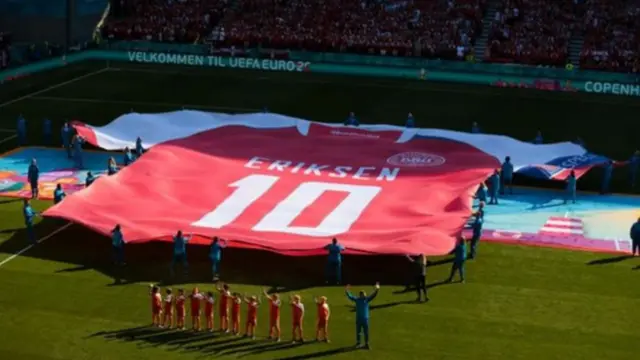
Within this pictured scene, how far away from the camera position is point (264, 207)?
109ft

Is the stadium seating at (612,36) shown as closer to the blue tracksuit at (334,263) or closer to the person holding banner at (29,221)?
the blue tracksuit at (334,263)

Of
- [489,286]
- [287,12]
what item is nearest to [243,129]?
[489,286]

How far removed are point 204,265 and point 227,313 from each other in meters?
4.39

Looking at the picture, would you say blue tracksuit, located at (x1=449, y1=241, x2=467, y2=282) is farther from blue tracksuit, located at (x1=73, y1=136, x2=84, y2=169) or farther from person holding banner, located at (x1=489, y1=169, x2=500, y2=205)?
blue tracksuit, located at (x1=73, y1=136, x2=84, y2=169)

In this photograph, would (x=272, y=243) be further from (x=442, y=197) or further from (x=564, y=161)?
(x=564, y=161)

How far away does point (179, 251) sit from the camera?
97.6ft

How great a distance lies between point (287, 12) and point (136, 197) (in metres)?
33.2

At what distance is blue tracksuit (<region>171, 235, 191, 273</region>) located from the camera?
97.2 ft

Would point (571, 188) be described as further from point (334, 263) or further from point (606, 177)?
point (334, 263)

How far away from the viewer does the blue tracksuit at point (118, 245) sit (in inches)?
1185

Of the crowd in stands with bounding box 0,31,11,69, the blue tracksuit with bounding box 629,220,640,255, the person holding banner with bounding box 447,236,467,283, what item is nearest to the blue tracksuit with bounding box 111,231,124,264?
the person holding banner with bounding box 447,236,467,283

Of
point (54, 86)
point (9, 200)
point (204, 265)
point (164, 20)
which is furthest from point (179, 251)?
point (164, 20)

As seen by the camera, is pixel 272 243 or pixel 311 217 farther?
pixel 311 217

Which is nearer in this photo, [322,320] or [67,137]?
[322,320]
